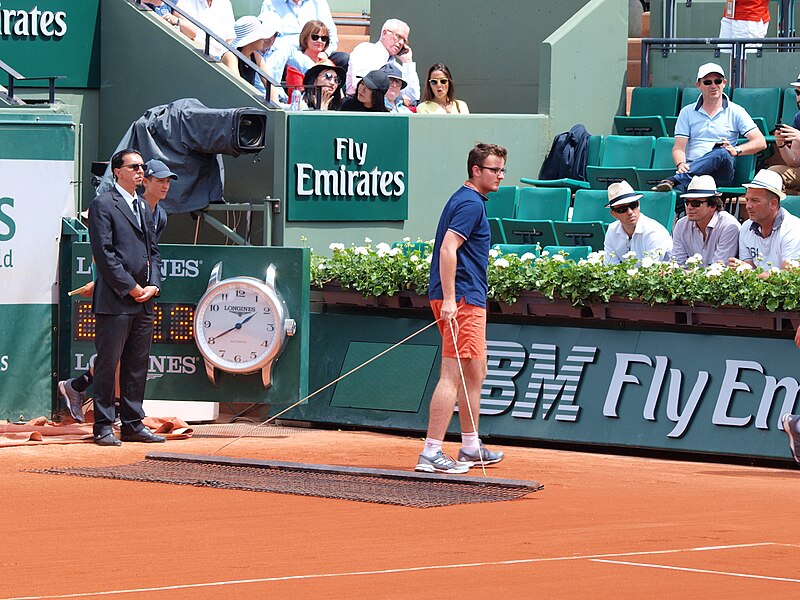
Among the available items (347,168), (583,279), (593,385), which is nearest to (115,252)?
(583,279)

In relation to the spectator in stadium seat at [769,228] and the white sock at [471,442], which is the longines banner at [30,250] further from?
the spectator in stadium seat at [769,228]

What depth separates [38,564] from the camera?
22.8ft

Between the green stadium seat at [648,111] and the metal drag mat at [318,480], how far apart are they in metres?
7.95

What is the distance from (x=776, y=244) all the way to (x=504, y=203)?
451cm

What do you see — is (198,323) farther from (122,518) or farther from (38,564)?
(38,564)

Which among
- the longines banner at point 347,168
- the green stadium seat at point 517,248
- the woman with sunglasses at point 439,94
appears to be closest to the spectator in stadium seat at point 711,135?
the green stadium seat at point 517,248

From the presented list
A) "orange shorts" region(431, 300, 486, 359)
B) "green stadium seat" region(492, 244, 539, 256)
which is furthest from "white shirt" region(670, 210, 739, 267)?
"orange shorts" region(431, 300, 486, 359)

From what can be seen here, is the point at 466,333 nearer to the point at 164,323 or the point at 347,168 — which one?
the point at 164,323

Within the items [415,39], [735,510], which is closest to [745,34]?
[415,39]

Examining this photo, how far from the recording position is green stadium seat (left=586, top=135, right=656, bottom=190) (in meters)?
16.0

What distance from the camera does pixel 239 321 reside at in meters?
12.8

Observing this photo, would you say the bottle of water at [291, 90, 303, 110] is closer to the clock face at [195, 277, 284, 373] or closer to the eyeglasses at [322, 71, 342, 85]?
the eyeglasses at [322, 71, 342, 85]

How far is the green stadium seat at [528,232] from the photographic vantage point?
48.9ft

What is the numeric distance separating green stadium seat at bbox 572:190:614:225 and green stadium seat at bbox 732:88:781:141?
235 cm
